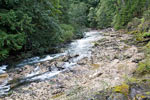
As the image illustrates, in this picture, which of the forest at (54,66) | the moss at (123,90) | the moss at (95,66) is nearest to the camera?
the moss at (123,90)

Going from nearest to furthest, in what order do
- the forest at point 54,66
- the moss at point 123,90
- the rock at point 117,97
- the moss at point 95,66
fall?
the rock at point 117,97 < the moss at point 123,90 < the forest at point 54,66 < the moss at point 95,66

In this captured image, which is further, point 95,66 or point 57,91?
point 95,66

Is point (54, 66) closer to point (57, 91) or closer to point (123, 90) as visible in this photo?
point (57, 91)

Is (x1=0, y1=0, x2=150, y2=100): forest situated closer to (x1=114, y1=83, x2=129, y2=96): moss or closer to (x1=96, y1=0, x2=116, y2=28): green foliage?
(x1=114, y1=83, x2=129, y2=96): moss

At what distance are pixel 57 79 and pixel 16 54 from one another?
608cm

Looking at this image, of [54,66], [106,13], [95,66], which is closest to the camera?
[95,66]

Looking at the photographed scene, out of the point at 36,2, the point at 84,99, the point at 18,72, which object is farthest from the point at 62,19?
the point at 84,99

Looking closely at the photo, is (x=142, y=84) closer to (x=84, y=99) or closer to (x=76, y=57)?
(x=84, y=99)

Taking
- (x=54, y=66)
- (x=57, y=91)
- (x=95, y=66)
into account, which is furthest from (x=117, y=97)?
(x=54, y=66)

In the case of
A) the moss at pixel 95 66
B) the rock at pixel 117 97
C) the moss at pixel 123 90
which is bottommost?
the moss at pixel 95 66

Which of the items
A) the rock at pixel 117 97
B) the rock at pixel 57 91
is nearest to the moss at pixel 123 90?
the rock at pixel 117 97

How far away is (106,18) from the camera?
33250 mm

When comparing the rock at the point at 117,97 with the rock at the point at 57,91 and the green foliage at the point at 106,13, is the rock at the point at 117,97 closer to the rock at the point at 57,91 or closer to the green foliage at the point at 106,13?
the rock at the point at 57,91

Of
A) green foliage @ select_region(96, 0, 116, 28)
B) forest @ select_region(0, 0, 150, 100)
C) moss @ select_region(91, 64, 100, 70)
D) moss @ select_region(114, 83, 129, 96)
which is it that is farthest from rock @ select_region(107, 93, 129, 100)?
green foliage @ select_region(96, 0, 116, 28)
